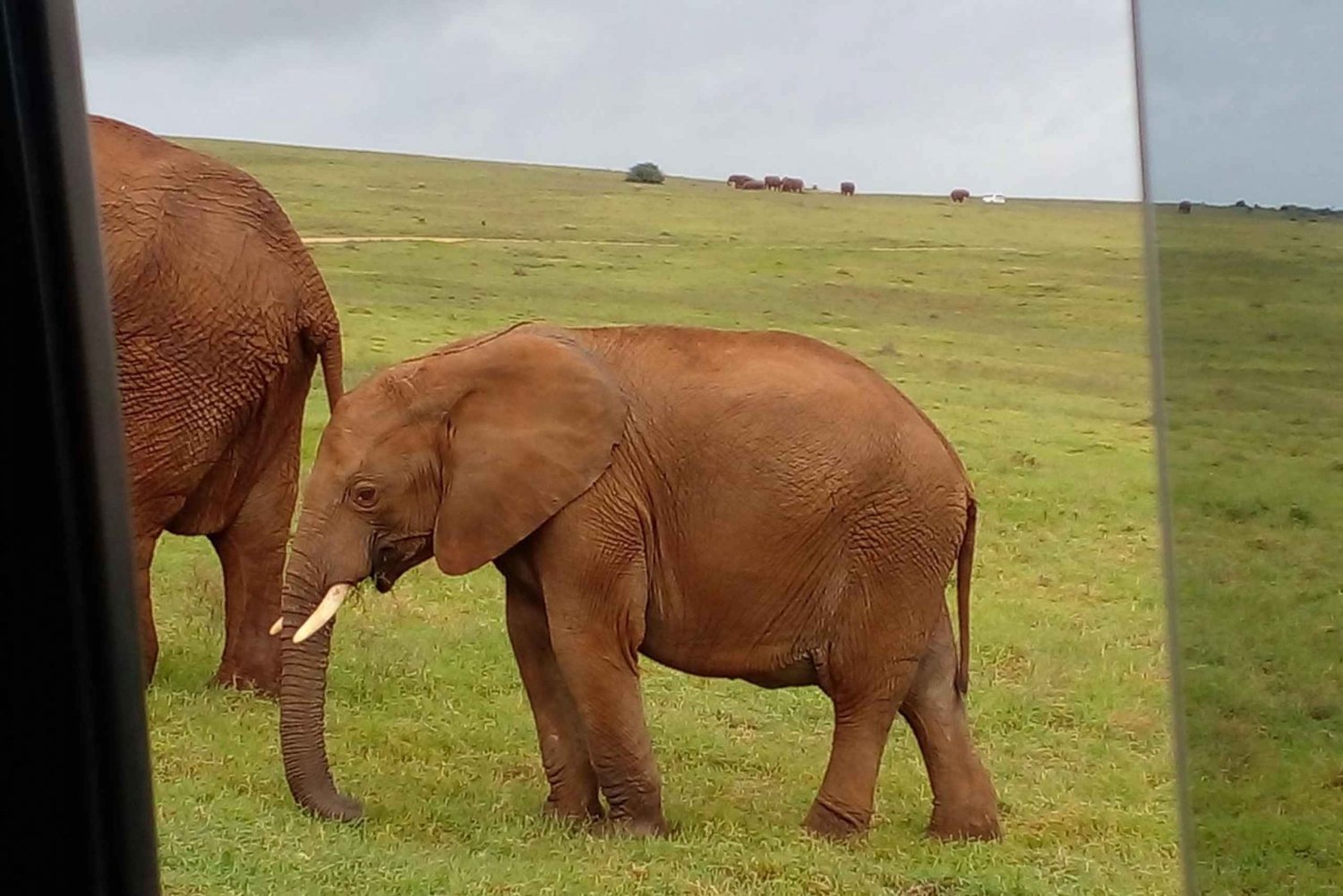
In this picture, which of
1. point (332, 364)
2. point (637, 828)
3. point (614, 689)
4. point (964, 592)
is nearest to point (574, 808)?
point (637, 828)

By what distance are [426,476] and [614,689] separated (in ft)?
1.57

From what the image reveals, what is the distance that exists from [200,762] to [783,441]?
1.22 m

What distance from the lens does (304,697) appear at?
2668mm

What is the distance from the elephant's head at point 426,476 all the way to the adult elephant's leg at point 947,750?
26.3 inches

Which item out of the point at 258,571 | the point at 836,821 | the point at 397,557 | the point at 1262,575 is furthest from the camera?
the point at 258,571

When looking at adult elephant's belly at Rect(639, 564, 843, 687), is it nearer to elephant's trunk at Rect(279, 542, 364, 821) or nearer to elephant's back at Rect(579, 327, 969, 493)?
elephant's back at Rect(579, 327, 969, 493)

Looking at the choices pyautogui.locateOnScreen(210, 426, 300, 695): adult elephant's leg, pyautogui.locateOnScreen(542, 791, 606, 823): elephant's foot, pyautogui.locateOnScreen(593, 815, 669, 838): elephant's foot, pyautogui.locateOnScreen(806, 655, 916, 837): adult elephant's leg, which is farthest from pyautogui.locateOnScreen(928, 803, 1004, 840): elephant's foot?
pyautogui.locateOnScreen(210, 426, 300, 695): adult elephant's leg

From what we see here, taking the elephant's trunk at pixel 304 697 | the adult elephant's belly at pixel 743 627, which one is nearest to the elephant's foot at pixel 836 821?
the adult elephant's belly at pixel 743 627

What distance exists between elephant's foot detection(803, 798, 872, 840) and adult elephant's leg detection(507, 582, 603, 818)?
0.39 meters

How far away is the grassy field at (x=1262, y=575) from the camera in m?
1.90

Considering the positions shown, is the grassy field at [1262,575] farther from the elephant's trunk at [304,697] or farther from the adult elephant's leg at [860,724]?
the elephant's trunk at [304,697]

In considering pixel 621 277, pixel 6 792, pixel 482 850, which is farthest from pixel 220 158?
pixel 6 792

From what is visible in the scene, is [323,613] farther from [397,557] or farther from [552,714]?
[552,714]

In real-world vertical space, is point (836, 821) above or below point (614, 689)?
Answer: below
